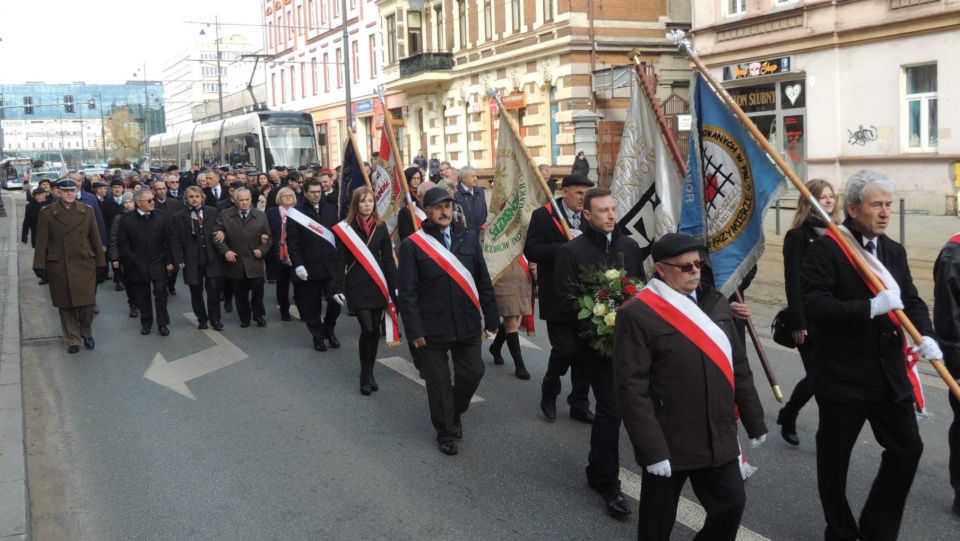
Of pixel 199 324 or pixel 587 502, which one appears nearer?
pixel 587 502

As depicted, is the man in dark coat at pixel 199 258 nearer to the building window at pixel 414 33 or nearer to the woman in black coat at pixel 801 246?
the woman in black coat at pixel 801 246

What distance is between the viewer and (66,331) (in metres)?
10.9

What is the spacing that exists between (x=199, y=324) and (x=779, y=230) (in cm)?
1088

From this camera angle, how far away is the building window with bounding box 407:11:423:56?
43.4 m

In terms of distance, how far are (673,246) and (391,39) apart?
141 ft

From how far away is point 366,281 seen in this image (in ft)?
28.5

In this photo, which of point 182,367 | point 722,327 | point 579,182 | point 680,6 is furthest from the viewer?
point 680,6

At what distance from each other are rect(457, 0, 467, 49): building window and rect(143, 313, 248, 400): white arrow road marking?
29.5m

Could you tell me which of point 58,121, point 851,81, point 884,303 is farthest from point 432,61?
point 58,121

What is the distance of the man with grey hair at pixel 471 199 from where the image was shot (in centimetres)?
1251

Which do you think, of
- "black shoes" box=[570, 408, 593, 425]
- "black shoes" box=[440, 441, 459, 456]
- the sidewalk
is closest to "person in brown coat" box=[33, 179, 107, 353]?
the sidewalk

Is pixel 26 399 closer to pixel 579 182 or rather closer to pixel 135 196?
pixel 135 196

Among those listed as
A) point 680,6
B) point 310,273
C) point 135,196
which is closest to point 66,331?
point 135,196

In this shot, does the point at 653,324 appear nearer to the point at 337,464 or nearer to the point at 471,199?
the point at 337,464
